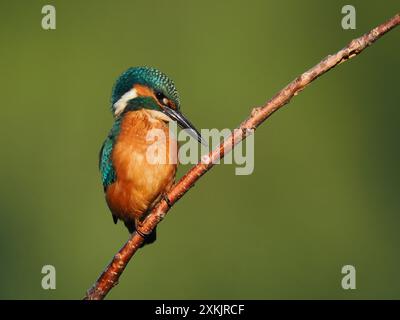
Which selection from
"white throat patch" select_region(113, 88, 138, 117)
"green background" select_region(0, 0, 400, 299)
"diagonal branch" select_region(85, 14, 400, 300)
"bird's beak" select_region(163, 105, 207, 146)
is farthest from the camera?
"green background" select_region(0, 0, 400, 299)

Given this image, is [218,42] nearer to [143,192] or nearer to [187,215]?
[187,215]

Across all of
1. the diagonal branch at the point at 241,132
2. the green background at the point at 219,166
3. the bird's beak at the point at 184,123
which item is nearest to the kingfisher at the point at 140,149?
the bird's beak at the point at 184,123

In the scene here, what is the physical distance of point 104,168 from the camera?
3.27 meters

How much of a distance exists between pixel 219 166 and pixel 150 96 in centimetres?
248

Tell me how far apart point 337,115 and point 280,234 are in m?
1.79

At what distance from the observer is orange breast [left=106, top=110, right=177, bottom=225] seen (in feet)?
10.1

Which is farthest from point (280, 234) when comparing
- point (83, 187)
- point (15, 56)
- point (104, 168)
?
point (15, 56)

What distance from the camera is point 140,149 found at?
122 inches

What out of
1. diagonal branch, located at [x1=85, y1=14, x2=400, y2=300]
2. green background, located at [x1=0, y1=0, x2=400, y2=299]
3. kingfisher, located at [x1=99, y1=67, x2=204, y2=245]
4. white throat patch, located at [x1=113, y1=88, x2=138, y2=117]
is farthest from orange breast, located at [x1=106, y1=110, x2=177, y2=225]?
green background, located at [x1=0, y1=0, x2=400, y2=299]

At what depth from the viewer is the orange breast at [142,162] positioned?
10.1 feet

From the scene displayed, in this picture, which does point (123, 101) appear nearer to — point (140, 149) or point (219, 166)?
point (140, 149)

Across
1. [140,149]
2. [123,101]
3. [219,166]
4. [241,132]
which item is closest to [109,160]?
[140,149]

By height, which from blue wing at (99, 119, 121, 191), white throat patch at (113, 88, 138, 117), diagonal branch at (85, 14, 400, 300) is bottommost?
diagonal branch at (85, 14, 400, 300)

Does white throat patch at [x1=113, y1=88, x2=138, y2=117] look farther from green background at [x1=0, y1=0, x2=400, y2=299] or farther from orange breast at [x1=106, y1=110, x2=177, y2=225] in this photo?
green background at [x1=0, y1=0, x2=400, y2=299]
